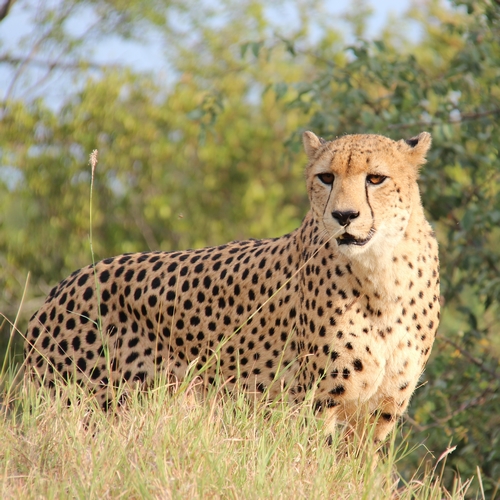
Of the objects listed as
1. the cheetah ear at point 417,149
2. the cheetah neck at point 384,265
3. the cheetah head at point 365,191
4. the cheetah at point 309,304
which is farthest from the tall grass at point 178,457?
the cheetah ear at point 417,149

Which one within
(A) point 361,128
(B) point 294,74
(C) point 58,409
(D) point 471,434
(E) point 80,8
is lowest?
(B) point 294,74

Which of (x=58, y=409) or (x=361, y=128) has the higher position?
(x=58, y=409)

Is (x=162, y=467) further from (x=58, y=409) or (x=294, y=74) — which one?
(x=294, y=74)

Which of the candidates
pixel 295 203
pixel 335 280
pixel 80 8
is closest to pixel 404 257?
pixel 335 280

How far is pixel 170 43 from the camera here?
15.6 meters

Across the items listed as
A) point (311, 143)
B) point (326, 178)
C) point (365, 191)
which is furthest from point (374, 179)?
point (311, 143)

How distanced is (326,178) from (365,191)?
0.75 ft

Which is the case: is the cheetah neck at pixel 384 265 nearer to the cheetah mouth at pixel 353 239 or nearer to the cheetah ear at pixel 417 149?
the cheetah mouth at pixel 353 239

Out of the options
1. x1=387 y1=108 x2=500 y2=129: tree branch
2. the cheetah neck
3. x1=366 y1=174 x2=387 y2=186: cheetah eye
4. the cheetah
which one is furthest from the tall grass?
x1=387 y1=108 x2=500 y2=129: tree branch

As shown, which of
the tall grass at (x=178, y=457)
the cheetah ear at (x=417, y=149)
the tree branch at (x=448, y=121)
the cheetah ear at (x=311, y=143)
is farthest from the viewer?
the tree branch at (x=448, y=121)

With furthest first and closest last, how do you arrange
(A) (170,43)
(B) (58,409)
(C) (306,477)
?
(A) (170,43) < (B) (58,409) < (C) (306,477)

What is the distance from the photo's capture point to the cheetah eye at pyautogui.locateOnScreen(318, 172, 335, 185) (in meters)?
3.71

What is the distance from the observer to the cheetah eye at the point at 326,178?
3.71 metres

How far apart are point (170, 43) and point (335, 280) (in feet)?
41.3
